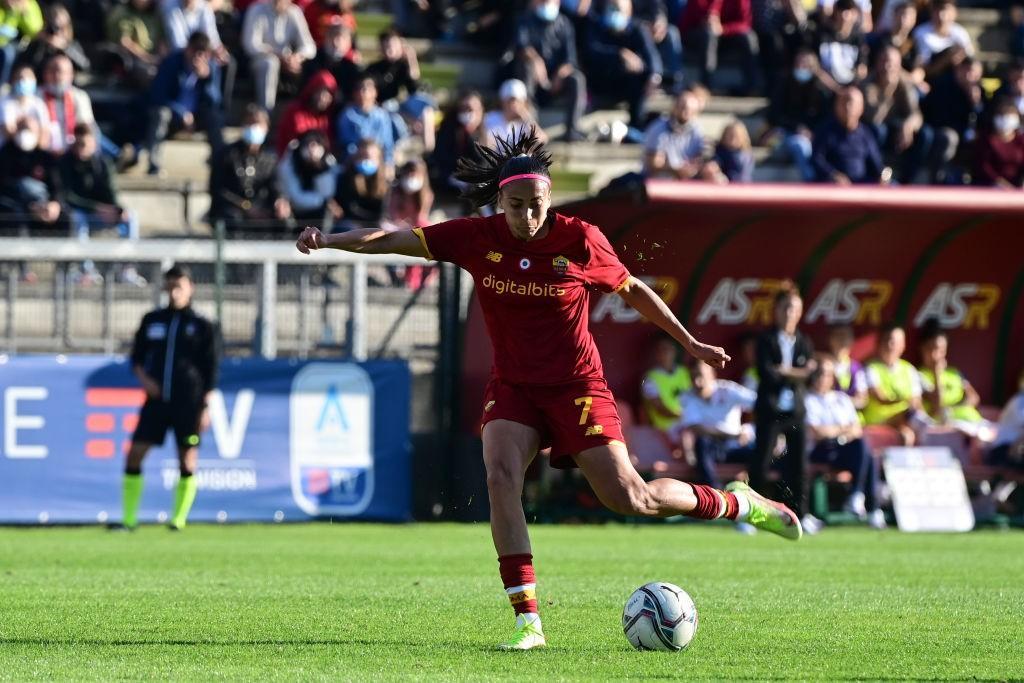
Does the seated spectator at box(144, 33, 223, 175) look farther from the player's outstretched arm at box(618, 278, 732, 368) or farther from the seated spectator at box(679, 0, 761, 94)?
the player's outstretched arm at box(618, 278, 732, 368)

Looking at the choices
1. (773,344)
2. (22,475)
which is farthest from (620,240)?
(22,475)

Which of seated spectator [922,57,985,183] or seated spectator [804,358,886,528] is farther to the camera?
seated spectator [922,57,985,183]

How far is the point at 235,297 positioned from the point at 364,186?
7.33ft

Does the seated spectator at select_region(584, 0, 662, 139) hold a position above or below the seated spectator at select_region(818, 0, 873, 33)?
below

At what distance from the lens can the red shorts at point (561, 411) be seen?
774 cm

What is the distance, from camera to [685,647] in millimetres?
7512

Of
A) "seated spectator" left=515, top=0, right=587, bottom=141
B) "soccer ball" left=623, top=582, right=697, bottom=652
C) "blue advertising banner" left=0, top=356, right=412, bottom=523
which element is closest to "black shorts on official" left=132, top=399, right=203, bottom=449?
"blue advertising banner" left=0, top=356, right=412, bottom=523

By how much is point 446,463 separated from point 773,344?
3387mm

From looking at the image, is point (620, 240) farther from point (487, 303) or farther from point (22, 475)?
point (487, 303)

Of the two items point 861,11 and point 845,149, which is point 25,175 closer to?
point 845,149

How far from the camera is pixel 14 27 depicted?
773 inches

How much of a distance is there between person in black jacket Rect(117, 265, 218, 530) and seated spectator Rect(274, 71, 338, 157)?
14.1 ft

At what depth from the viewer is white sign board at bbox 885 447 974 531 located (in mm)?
16734

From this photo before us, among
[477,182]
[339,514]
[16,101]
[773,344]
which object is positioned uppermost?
[16,101]
